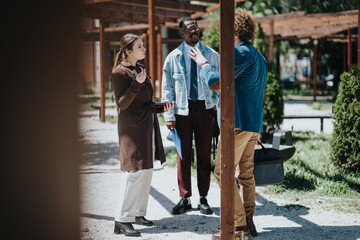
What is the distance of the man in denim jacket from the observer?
14.1ft

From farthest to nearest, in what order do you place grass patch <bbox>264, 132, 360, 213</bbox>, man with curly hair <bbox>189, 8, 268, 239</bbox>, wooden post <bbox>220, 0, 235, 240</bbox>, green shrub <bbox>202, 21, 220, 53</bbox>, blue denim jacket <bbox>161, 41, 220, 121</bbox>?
green shrub <bbox>202, 21, 220, 53</bbox>, grass patch <bbox>264, 132, 360, 213</bbox>, blue denim jacket <bbox>161, 41, 220, 121</bbox>, man with curly hair <bbox>189, 8, 268, 239</bbox>, wooden post <bbox>220, 0, 235, 240</bbox>

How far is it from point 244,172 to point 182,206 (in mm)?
1016

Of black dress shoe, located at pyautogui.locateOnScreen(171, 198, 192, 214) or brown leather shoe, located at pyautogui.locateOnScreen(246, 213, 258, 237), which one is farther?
black dress shoe, located at pyautogui.locateOnScreen(171, 198, 192, 214)

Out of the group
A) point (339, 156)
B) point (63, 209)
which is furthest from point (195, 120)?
point (63, 209)

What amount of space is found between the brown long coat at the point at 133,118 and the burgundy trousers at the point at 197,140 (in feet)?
1.85

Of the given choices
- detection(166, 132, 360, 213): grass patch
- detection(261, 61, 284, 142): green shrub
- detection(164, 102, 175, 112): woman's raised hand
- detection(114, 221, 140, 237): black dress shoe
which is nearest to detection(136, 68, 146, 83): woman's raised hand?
detection(164, 102, 175, 112): woman's raised hand

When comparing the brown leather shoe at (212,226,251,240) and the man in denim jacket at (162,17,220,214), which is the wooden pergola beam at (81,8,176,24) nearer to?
the man in denim jacket at (162,17,220,214)

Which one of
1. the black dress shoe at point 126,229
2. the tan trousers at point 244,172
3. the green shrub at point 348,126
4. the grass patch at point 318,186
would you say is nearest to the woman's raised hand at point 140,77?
the tan trousers at point 244,172

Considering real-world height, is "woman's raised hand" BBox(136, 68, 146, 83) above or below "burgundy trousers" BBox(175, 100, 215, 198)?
above

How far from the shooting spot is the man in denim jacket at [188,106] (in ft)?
14.1

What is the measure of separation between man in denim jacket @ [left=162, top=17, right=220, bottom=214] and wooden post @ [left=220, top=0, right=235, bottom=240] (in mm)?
1462

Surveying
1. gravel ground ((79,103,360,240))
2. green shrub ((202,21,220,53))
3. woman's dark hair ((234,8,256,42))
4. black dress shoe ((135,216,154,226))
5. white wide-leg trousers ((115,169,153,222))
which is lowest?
gravel ground ((79,103,360,240))

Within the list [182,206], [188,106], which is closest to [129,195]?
[182,206]

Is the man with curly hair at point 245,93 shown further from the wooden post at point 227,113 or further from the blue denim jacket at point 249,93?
the wooden post at point 227,113
